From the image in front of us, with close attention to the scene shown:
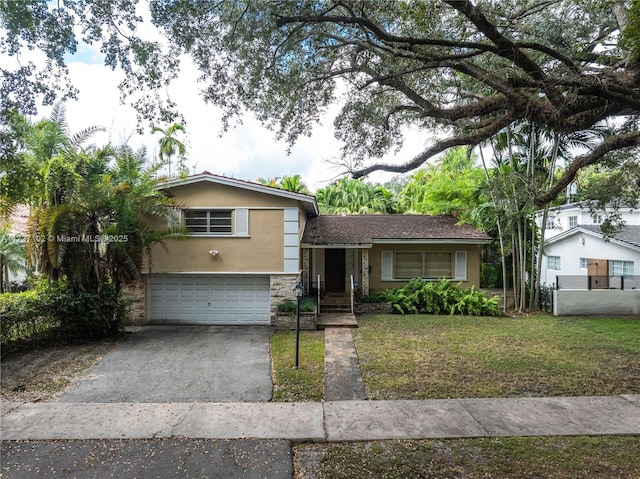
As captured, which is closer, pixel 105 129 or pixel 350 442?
pixel 350 442

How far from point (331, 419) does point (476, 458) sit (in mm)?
2124

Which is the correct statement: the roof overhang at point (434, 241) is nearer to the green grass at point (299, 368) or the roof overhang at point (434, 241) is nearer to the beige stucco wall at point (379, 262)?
the beige stucco wall at point (379, 262)

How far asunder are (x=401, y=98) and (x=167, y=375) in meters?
7.88

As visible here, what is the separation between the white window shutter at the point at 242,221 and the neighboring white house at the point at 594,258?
12011mm

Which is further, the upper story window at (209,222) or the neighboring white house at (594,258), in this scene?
the neighboring white house at (594,258)

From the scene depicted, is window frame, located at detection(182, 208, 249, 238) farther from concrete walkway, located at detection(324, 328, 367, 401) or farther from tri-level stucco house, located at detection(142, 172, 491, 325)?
concrete walkway, located at detection(324, 328, 367, 401)

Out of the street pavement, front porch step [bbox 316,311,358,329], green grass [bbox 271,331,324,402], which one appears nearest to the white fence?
front porch step [bbox 316,311,358,329]

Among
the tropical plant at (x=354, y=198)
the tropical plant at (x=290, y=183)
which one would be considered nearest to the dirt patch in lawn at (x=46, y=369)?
the tropical plant at (x=290, y=183)

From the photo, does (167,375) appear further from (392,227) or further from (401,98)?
(392,227)

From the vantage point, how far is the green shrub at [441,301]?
572 inches

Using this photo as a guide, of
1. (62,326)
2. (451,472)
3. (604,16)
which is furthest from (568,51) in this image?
(62,326)

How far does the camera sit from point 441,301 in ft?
48.5

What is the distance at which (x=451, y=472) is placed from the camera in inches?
180

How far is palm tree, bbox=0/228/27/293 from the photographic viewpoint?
16833 millimetres
